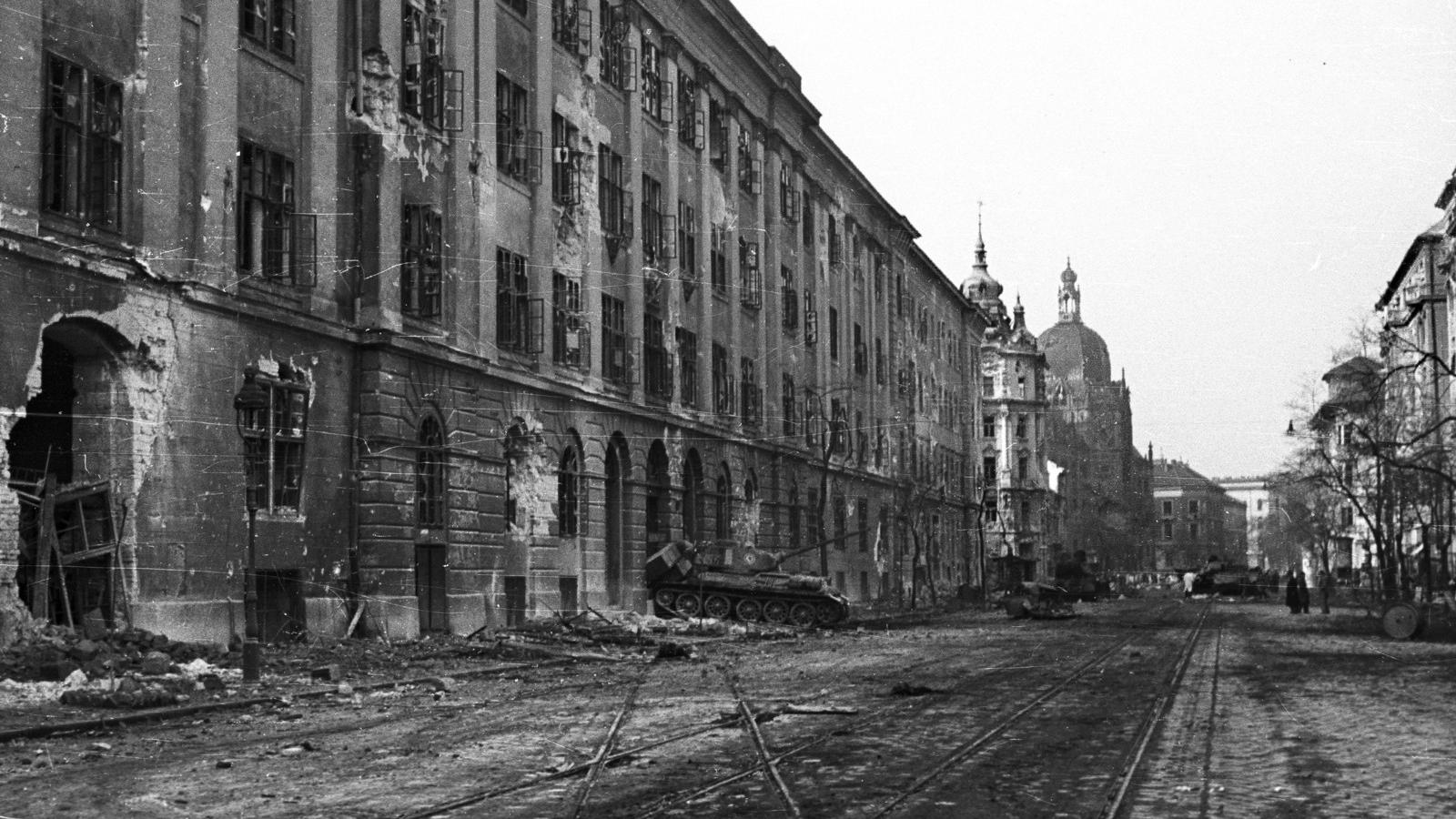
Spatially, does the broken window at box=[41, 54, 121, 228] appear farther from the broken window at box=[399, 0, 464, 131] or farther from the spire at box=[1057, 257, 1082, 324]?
the spire at box=[1057, 257, 1082, 324]

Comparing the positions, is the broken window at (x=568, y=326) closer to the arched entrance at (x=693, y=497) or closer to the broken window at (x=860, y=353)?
the arched entrance at (x=693, y=497)

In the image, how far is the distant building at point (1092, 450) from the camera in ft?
504

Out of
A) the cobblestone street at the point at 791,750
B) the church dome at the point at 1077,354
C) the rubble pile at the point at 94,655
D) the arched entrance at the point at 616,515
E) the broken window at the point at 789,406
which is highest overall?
the church dome at the point at 1077,354

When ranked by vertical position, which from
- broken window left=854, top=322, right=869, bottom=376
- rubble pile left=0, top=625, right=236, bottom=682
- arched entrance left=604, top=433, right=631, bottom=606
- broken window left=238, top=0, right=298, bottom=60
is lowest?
rubble pile left=0, top=625, right=236, bottom=682

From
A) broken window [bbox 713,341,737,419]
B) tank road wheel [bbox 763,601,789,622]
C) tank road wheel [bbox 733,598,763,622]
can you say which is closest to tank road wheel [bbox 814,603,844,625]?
tank road wheel [bbox 763,601,789,622]

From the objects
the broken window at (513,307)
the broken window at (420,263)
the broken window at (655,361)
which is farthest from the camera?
the broken window at (655,361)

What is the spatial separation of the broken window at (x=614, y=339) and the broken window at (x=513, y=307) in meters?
4.39

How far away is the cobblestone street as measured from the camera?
10.8 meters

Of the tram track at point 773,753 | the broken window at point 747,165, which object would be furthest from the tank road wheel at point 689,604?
the tram track at point 773,753

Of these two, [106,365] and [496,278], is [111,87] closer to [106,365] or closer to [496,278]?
[106,365]

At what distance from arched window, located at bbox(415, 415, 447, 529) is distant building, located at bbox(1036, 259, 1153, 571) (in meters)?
118

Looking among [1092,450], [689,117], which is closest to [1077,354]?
[1092,450]

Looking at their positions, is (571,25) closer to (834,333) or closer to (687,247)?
(687,247)

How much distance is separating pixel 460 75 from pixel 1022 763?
2038 centimetres
